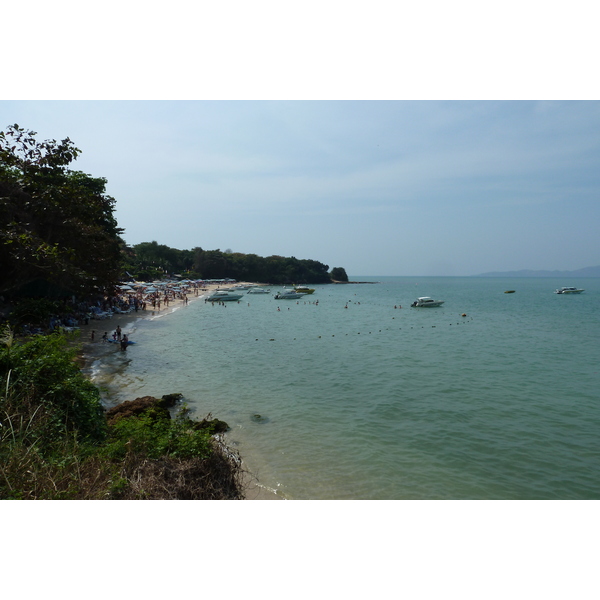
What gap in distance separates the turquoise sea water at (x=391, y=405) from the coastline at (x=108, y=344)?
44 centimetres

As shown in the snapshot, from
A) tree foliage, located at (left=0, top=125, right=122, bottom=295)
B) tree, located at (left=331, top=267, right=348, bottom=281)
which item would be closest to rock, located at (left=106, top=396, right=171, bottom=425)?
tree foliage, located at (left=0, top=125, right=122, bottom=295)

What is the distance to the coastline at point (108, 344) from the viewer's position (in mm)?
8055

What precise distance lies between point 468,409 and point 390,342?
47.5ft

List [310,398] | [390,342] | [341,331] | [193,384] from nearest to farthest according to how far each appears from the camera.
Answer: [310,398] → [193,384] → [390,342] → [341,331]

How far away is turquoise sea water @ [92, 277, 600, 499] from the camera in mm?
9125

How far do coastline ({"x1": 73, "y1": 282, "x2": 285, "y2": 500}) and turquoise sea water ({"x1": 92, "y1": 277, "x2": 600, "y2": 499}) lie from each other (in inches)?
17.2

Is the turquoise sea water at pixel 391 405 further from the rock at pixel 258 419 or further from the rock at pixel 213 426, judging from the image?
the rock at pixel 213 426

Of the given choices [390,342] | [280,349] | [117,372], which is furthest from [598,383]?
[117,372]

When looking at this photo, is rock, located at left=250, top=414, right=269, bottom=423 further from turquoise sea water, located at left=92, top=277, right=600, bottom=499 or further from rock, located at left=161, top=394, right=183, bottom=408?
rock, located at left=161, top=394, right=183, bottom=408

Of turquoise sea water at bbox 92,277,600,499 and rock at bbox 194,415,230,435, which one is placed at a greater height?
rock at bbox 194,415,230,435

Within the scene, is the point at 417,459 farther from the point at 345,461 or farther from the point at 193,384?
the point at 193,384

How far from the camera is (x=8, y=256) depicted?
1869cm

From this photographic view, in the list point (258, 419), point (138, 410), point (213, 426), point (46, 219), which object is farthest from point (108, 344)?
point (213, 426)

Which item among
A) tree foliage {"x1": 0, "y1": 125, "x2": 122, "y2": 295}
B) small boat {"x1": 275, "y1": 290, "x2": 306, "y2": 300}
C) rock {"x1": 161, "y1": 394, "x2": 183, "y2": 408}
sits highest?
tree foliage {"x1": 0, "y1": 125, "x2": 122, "y2": 295}
